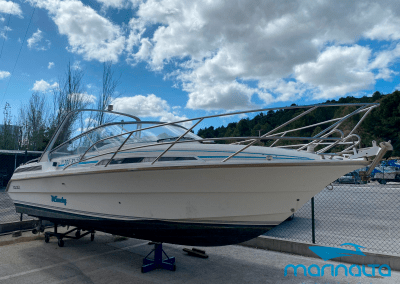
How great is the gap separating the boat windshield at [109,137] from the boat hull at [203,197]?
23.8 inches

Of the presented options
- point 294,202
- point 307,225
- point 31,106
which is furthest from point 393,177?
point 31,106

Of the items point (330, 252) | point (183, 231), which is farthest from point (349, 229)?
point (183, 231)

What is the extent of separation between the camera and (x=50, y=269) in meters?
3.99

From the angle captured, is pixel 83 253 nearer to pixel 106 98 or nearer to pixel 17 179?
pixel 17 179

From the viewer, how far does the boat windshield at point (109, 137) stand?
408 cm

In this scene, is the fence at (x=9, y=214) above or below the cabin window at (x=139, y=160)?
below

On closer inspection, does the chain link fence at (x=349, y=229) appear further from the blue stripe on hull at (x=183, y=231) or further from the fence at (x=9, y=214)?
the fence at (x=9, y=214)

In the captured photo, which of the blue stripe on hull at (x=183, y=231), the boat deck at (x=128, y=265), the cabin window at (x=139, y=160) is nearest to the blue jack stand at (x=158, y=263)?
the boat deck at (x=128, y=265)

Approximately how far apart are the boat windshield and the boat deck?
1.69 meters

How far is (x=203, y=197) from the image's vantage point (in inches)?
120

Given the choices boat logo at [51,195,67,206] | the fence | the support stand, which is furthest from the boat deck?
the fence

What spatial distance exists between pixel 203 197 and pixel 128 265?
6.55 feet

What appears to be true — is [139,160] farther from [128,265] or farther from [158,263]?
[128,265]

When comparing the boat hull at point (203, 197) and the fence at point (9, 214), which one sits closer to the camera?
the boat hull at point (203, 197)
